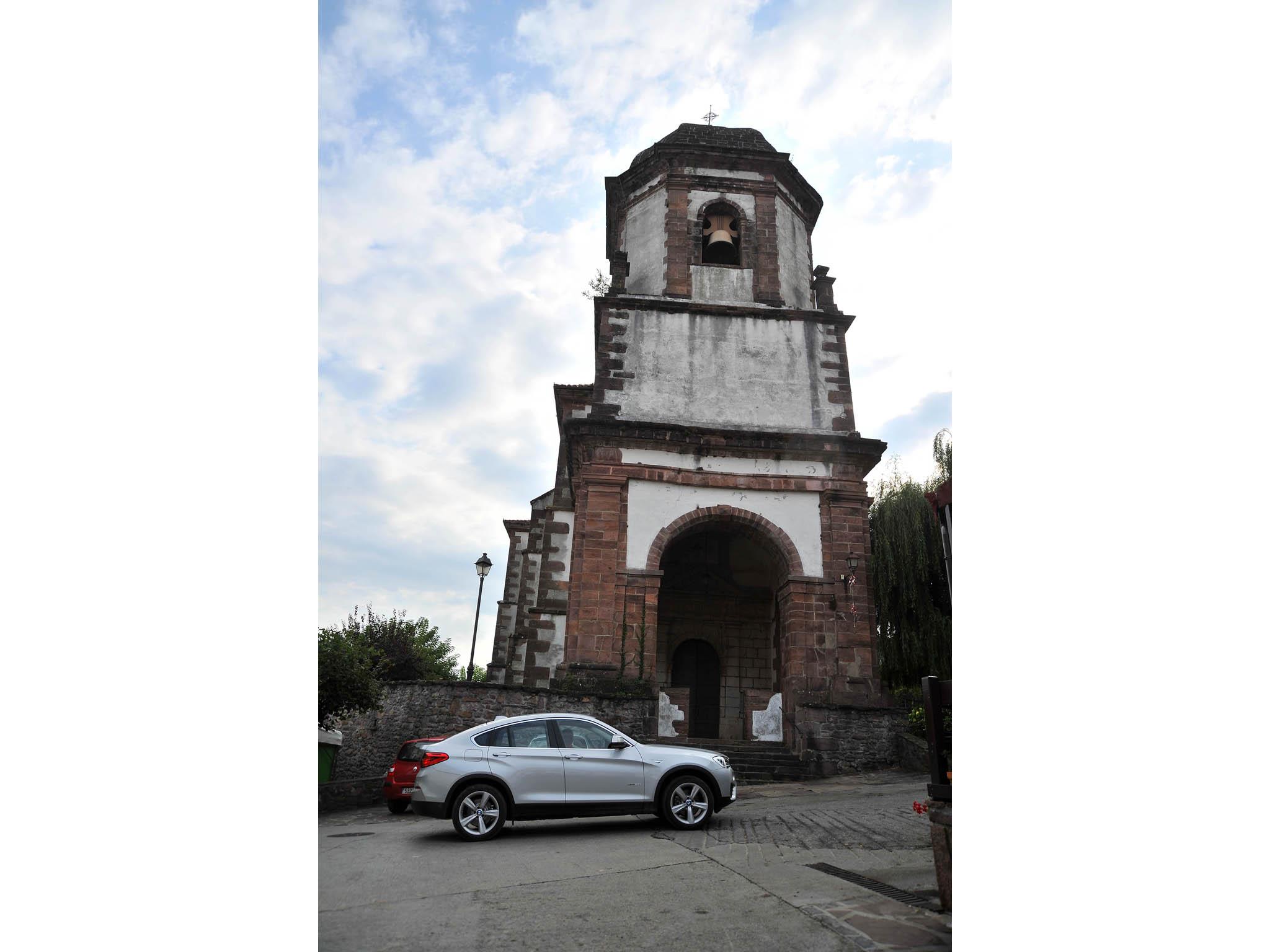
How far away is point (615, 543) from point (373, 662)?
18.0ft

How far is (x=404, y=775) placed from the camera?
11.1 meters

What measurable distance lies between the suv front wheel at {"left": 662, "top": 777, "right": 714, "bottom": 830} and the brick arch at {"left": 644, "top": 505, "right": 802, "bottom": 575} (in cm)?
789

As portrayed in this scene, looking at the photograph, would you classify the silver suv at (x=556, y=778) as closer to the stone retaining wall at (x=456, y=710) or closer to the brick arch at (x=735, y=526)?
the stone retaining wall at (x=456, y=710)

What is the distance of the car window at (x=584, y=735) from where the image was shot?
855 centimetres

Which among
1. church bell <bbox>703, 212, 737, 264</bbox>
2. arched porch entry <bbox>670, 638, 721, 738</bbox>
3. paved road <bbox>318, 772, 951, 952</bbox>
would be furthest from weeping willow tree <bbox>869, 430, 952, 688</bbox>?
paved road <bbox>318, 772, 951, 952</bbox>

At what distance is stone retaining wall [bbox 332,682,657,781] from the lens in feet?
45.7

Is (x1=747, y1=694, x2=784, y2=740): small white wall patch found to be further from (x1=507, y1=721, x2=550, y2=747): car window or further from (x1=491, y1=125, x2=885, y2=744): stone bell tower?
(x1=507, y1=721, x2=550, y2=747): car window

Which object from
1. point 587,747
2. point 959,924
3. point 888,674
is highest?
point 959,924

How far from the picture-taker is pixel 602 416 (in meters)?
17.4

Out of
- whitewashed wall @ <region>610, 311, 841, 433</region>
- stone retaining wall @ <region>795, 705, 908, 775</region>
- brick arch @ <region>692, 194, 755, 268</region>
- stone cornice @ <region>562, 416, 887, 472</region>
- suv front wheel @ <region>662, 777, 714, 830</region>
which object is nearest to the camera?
suv front wheel @ <region>662, 777, 714, 830</region>

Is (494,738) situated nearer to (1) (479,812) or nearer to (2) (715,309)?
(1) (479,812)

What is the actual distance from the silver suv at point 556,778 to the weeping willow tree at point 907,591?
9.53 metres
